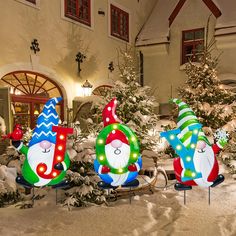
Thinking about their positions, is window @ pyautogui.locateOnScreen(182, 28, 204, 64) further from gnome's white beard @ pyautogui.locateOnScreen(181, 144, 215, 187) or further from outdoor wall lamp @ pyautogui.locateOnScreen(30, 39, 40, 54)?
gnome's white beard @ pyautogui.locateOnScreen(181, 144, 215, 187)

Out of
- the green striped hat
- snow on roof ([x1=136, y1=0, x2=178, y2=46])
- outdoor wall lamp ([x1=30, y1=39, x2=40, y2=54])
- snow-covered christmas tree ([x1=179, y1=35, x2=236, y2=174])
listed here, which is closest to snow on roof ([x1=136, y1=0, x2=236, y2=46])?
snow on roof ([x1=136, y1=0, x2=178, y2=46])

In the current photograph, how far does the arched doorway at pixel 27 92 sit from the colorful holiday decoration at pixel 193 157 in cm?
613

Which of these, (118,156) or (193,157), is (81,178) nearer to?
(118,156)

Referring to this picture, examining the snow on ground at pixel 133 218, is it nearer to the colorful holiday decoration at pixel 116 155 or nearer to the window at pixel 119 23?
the colorful holiday decoration at pixel 116 155

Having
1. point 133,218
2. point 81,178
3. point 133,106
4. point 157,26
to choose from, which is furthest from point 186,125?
point 157,26

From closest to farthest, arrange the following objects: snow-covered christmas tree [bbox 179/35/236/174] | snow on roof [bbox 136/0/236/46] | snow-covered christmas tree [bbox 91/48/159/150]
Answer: snow-covered christmas tree [bbox 91/48/159/150] < snow-covered christmas tree [bbox 179/35/236/174] < snow on roof [bbox 136/0/236/46]

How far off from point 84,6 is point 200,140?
8574 millimetres

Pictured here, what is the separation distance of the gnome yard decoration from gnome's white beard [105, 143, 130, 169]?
593 millimetres

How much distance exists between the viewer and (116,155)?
14.0ft

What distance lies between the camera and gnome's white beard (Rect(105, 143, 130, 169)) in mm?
4262

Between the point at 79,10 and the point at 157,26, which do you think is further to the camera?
the point at 157,26

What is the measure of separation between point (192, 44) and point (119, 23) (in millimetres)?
3210

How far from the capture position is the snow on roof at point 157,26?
13.4 metres

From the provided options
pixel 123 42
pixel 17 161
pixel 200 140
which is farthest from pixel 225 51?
pixel 17 161
